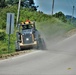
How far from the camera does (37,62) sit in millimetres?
19172

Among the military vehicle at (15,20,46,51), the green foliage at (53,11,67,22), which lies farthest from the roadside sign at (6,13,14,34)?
the green foliage at (53,11,67,22)

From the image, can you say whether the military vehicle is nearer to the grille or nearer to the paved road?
the grille

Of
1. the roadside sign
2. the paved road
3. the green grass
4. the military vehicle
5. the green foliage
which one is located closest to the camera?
the paved road

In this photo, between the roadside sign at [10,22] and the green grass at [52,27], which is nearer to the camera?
the roadside sign at [10,22]

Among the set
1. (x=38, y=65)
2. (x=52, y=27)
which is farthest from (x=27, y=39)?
(x=52, y=27)

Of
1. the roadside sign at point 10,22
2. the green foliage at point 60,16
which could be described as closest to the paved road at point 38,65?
the roadside sign at point 10,22

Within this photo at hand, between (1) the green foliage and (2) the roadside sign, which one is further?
(1) the green foliage

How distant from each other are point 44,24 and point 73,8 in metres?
32.5

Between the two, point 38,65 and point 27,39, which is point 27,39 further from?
point 38,65

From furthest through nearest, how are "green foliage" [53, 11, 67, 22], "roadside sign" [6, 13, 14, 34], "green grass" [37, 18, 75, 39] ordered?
"green foliage" [53, 11, 67, 22]
"green grass" [37, 18, 75, 39]
"roadside sign" [6, 13, 14, 34]

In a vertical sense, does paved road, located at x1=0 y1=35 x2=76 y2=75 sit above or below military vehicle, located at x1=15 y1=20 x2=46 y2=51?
below

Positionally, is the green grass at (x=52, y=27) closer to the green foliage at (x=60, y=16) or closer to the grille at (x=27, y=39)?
the green foliage at (x=60, y=16)

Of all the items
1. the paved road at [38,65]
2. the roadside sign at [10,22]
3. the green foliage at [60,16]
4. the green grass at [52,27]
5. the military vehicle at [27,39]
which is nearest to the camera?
the paved road at [38,65]

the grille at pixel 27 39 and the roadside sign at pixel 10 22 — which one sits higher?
the roadside sign at pixel 10 22
